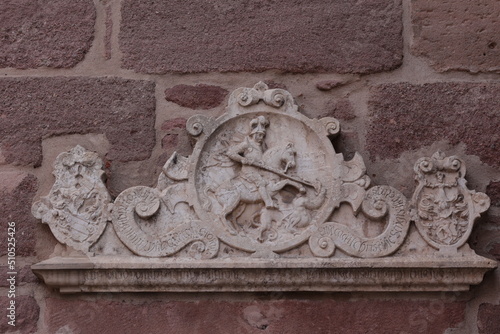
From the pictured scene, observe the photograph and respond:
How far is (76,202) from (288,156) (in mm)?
785

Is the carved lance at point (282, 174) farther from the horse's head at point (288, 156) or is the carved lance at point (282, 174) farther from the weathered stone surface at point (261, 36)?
the weathered stone surface at point (261, 36)

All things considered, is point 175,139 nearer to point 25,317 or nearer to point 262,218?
point 262,218

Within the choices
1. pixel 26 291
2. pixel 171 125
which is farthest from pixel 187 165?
pixel 26 291

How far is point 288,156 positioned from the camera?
3307mm

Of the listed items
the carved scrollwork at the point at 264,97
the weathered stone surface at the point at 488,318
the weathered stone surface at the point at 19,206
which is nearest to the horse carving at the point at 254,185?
the carved scrollwork at the point at 264,97

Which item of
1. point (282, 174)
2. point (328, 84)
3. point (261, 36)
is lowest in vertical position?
point (282, 174)

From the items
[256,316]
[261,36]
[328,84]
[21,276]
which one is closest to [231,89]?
[261,36]

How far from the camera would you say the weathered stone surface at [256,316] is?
320 cm

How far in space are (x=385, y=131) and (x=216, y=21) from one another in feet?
2.59

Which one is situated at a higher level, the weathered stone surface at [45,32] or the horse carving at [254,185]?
the weathered stone surface at [45,32]

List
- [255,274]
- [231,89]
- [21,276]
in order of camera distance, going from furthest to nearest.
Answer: [231,89] → [21,276] → [255,274]

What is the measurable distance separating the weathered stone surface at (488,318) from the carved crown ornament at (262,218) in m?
0.12

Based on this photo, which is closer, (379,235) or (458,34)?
(379,235)

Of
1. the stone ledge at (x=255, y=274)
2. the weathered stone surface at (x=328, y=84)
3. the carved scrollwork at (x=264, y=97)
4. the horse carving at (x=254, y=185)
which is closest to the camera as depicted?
the stone ledge at (x=255, y=274)
